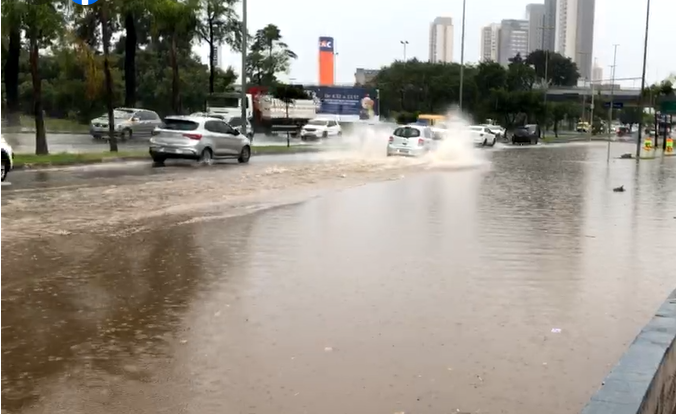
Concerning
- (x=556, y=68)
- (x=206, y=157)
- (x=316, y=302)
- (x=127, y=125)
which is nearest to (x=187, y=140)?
(x=206, y=157)

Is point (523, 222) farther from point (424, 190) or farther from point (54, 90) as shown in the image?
point (54, 90)

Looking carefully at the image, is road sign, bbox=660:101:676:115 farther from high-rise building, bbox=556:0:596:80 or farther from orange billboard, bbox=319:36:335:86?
orange billboard, bbox=319:36:335:86

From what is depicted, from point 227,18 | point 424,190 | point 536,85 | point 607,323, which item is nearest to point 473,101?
point 536,85

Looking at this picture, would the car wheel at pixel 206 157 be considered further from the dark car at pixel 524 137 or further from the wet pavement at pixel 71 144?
the dark car at pixel 524 137

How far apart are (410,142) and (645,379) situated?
25983 millimetres

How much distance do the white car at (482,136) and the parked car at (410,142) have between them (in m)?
20.4

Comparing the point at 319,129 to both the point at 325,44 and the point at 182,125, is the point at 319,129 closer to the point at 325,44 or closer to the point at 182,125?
the point at 182,125

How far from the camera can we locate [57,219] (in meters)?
12.1

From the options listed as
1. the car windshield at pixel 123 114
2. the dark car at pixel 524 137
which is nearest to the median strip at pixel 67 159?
the car windshield at pixel 123 114

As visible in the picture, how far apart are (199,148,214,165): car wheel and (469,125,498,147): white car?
28.0m

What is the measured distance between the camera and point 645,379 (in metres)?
3.91

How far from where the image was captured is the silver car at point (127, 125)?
38312 millimetres

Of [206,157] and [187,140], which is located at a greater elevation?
[187,140]

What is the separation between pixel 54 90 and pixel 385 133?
29.7 m
